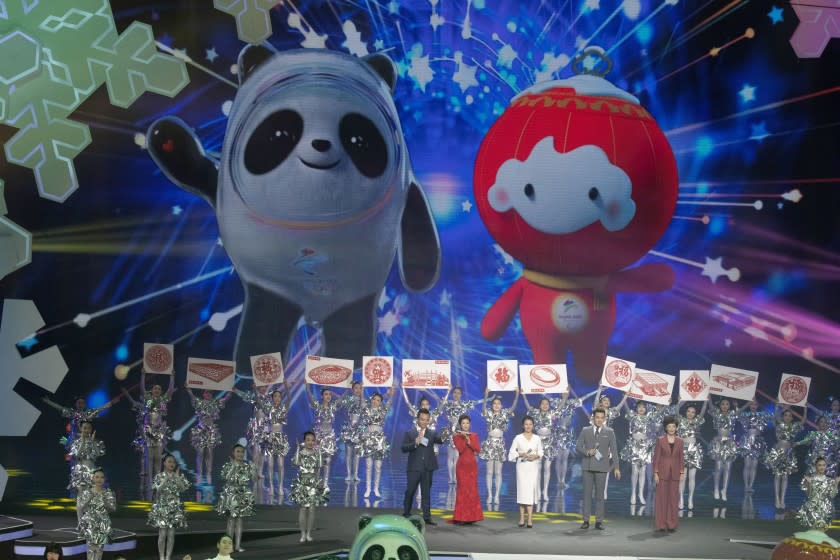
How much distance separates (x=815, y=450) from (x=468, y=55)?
616 cm

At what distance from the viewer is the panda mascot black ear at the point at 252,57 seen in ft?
43.0

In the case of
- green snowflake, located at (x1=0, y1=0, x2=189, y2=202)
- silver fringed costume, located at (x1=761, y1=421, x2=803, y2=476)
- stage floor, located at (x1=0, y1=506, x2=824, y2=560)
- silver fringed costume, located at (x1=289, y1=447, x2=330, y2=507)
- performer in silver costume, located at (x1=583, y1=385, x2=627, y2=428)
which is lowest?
A: stage floor, located at (x1=0, y1=506, x2=824, y2=560)

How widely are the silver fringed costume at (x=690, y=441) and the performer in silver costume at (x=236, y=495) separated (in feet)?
16.7

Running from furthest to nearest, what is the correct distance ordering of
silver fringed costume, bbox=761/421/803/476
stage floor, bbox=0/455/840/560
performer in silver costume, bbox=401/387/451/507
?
silver fringed costume, bbox=761/421/803/476 < performer in silver costume, bbox=401/387/451/507 < stage floor, bbox=0/455/840/560

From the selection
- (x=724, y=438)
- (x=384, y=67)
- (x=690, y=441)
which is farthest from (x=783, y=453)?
(x=384, y=67)

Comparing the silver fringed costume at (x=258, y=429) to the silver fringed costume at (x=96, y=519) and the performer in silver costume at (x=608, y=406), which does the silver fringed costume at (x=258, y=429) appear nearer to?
the silver fringed costume at (x=96, y=519)

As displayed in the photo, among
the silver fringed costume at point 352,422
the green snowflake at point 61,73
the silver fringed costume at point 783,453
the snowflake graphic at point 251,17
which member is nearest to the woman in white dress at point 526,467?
the silver fringed costume at point 352,422

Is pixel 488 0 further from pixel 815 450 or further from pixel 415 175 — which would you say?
pixel 815 450

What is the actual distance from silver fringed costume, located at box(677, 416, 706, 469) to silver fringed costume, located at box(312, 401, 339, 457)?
3897mm

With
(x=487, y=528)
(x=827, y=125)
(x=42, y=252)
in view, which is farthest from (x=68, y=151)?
(x=827, y=125)

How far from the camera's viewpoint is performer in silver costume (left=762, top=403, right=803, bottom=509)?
1239 cm

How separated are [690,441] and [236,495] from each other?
5.36m

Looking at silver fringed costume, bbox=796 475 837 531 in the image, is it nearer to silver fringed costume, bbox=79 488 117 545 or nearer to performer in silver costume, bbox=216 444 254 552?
performer in silver costume, bbox=216 444 254 552

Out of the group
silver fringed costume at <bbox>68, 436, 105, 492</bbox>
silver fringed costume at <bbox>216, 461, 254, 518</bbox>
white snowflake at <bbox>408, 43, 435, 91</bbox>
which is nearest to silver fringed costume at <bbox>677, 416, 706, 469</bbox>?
white snowflake at <bbox>408, 43, 435, 91</bbox>
